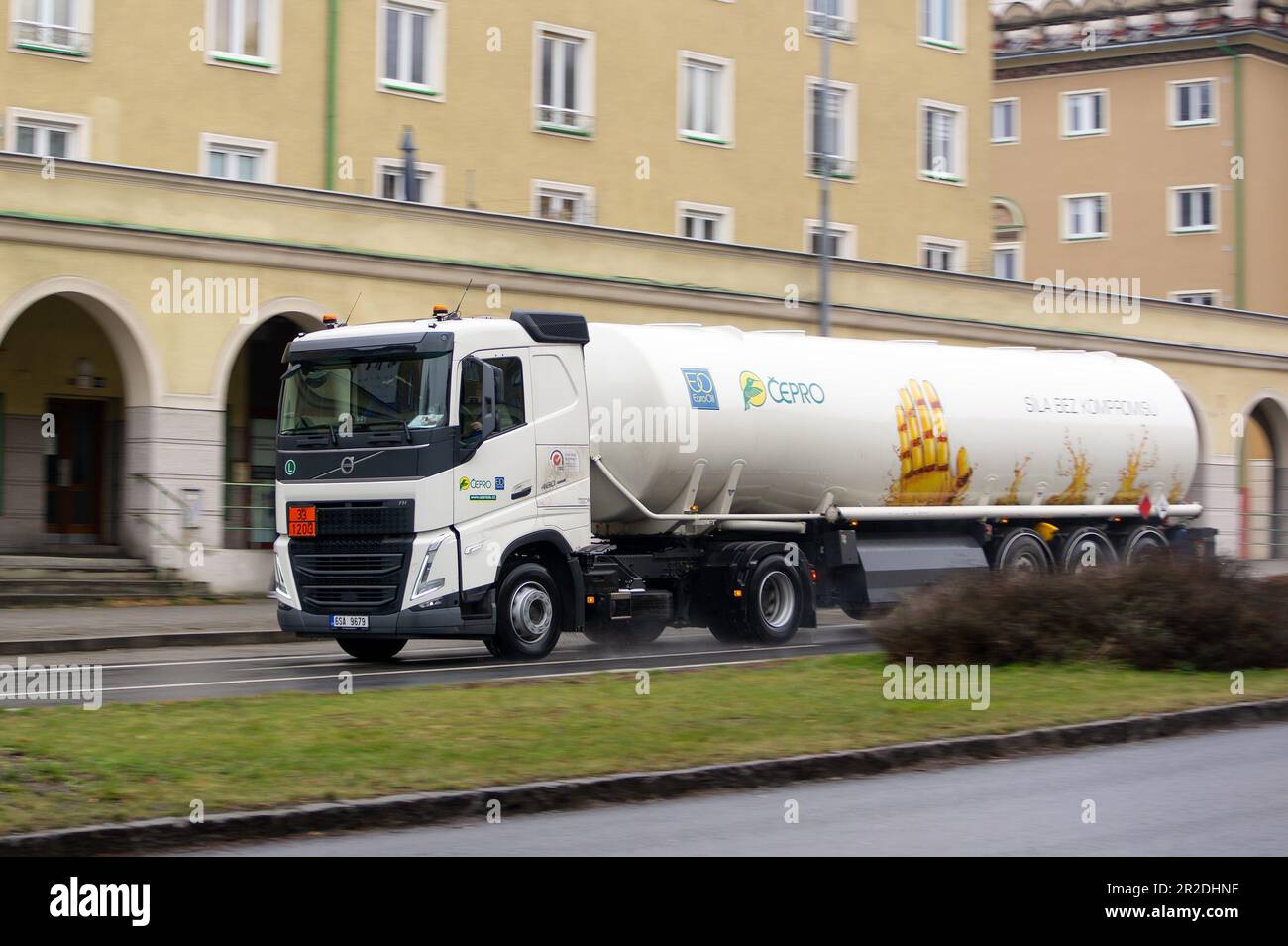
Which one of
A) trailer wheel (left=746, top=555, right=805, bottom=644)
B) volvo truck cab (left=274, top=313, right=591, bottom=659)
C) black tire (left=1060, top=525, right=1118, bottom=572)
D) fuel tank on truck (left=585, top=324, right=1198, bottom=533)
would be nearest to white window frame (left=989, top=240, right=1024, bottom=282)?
fuel tank on truck (left=585, top=324, right=1198, bottom=533)

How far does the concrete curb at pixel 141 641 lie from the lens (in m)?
20.4

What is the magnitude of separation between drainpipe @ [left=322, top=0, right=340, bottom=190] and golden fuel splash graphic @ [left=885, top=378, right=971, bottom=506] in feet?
42.6

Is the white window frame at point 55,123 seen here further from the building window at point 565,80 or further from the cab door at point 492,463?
the cab door at point 492,463

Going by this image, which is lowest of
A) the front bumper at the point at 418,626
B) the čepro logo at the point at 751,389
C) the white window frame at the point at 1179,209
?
the front bumper at the point at 418,626

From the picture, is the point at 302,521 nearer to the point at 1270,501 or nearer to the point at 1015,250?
the point at 1270,501

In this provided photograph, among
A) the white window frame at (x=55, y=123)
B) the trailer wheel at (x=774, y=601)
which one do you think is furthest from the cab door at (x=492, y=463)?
the white window frame at (x=55, y=123)

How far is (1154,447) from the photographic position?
2806 centimetres

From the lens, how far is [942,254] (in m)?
43.5

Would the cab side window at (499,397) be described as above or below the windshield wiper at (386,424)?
above

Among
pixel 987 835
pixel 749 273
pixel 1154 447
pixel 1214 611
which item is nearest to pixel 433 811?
pixel 987 835

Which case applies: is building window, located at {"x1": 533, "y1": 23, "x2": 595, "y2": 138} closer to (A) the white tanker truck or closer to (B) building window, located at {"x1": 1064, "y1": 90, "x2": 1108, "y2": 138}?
(A) the white tanker truck

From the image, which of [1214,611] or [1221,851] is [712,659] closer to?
[1214,611]

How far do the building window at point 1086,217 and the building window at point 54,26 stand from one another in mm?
37360

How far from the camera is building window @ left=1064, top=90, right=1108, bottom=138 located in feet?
194
